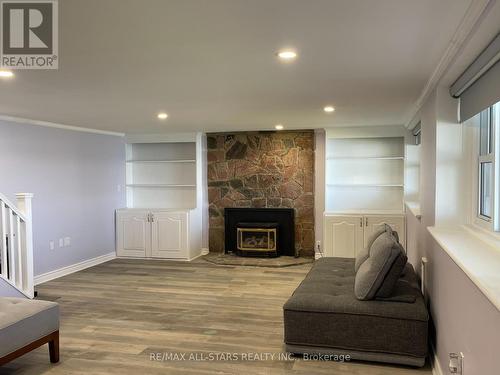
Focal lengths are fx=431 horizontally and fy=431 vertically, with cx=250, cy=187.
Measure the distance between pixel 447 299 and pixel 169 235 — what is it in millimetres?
5061

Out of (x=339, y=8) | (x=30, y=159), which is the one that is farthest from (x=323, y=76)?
(x=30, y=159)

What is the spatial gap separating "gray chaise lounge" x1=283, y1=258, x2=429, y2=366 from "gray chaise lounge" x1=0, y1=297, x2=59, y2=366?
1.75 metres

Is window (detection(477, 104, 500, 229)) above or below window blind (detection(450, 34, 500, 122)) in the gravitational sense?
below

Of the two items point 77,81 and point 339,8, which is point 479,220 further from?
point 77,81

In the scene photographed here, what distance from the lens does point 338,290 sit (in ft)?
11.7

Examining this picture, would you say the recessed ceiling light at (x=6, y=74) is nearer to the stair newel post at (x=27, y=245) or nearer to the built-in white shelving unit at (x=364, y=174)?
the stair newel post at (x=27, y=245)

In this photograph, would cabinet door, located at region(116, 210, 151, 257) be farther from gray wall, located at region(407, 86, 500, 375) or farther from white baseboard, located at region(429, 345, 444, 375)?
white baseboard, located at region(429, 345, 444, 375)

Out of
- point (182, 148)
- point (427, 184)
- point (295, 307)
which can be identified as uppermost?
point (182, 148)

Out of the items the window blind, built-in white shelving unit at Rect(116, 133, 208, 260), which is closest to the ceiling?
the window blind

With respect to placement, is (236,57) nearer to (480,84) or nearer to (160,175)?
(480,84)

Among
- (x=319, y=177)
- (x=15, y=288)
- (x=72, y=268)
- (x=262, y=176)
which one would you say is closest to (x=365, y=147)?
(x=319, y=177)

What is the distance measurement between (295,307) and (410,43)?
6.49 ft

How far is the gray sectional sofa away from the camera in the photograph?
3.05 meters

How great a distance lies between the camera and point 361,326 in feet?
10.3
